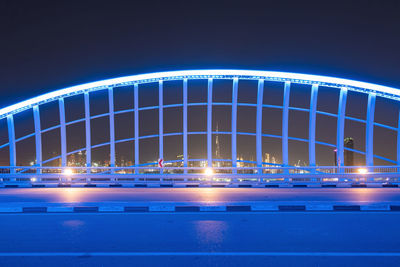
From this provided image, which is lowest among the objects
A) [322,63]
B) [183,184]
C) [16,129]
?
[183,184]

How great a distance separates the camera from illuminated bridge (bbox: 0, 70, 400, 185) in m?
20.9

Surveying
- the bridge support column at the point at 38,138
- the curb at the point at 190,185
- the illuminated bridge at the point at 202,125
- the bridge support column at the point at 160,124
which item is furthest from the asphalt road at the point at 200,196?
the bridge support column at the point at 160,124

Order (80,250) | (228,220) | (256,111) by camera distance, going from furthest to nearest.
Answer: (256,111), (228,220), (80,250)

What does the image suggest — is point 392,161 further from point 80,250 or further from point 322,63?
point 80,250

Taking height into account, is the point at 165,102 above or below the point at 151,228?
above

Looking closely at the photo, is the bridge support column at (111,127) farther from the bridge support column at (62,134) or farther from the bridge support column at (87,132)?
the bridge support column at (62,134)

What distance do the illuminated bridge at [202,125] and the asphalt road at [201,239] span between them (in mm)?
12073

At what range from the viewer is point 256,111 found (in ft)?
70.9

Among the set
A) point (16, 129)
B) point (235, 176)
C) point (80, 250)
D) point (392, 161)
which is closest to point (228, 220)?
point (80, 250)

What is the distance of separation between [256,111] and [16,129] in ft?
48.3

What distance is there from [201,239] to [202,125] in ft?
53.0

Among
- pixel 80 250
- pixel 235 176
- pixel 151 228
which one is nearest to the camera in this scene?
pixel 80 250

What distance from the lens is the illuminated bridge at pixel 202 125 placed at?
20875 mm

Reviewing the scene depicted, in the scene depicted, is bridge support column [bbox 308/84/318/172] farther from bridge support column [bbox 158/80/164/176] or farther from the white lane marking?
the white lane marking
